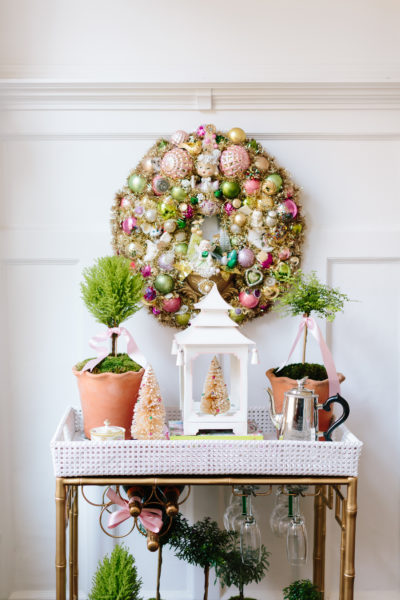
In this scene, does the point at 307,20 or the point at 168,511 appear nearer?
the point at 168,511

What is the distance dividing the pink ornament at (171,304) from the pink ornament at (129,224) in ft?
0.82

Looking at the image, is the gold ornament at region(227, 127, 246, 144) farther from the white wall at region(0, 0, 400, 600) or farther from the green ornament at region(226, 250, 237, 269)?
the green ornament at region(226, 250, 237, 269)

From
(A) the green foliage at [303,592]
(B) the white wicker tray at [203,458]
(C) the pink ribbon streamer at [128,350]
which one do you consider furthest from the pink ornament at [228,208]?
(A) the green foliage at [303,592]

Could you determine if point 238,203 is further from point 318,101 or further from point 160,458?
point 160,458

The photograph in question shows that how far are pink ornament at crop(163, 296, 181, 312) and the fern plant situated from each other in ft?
0.60

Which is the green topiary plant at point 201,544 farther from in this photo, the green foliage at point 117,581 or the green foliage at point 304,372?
the green foliage at point 304,372

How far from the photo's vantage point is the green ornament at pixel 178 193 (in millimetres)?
1817

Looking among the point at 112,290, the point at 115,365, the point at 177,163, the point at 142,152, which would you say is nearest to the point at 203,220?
the point at 177,163

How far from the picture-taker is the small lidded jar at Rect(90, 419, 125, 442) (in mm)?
1534

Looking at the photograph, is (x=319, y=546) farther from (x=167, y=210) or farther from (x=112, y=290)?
(x=167, y=210)

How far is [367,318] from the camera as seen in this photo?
198 cm

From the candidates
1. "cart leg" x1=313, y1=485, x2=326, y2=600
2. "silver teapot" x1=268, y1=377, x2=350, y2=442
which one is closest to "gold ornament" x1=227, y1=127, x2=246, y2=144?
"silver teapot" x1=268, y1=377, x2=350, y2=442

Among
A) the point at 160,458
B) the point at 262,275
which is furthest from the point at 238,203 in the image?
the point at 160,458

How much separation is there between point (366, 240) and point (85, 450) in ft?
3.65
